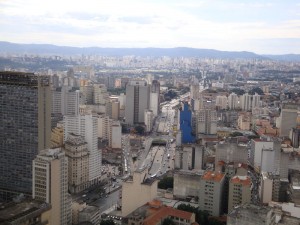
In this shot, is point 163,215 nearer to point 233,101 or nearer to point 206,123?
point 206,123

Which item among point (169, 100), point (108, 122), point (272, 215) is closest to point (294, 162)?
point (272, 215)

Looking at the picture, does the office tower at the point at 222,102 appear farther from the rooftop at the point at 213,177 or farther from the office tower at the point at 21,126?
the office tower at the point at 21,126

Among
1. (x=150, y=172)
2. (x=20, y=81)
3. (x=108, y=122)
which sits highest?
(x=20, y=81)

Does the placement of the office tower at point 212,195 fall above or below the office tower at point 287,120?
below

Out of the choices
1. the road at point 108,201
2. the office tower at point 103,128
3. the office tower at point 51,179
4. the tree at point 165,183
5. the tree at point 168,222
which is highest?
the office tower at point 51,179

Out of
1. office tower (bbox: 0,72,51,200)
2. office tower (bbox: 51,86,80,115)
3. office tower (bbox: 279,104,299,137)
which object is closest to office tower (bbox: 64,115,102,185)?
office tower (bbox: 0,72,51,200)

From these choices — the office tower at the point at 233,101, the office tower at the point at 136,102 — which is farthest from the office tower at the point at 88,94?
the office tower at the point at 233,101

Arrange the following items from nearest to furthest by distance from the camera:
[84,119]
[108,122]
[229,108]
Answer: [84,119] → [108,122] → [229,108]

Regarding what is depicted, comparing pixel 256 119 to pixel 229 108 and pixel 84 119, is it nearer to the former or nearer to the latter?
pixel 229 108
